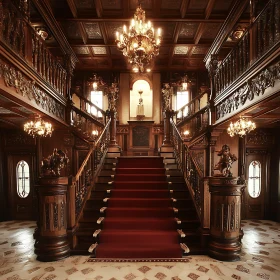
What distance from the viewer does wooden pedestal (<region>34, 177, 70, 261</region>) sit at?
392cm

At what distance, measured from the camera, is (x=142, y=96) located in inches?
440

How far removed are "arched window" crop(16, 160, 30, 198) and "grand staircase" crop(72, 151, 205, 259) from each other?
3.12m

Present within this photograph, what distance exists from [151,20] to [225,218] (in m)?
5.90

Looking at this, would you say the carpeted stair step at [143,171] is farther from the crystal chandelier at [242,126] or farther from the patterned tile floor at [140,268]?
the patterned tile floor at [140,268]

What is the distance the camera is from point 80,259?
12.7 ft

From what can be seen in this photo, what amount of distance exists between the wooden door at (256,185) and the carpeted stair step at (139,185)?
3558mm

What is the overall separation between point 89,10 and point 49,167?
16.0ft

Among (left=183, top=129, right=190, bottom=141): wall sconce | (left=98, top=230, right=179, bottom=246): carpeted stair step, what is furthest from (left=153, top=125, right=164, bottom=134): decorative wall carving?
(left=98, top=230, right=179, bottom=246): carpeted stair step

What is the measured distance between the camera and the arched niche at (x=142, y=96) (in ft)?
35.9

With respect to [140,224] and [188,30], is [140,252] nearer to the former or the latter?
[140,224]

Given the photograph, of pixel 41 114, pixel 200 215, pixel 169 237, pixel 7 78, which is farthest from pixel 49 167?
pixel 200 215

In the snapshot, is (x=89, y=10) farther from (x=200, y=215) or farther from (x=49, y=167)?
(x=200, y=215)

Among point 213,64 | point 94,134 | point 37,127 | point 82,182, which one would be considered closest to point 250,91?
point 213,64

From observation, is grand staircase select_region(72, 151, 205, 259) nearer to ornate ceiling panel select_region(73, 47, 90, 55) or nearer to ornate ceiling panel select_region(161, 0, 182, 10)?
ornate ceiling panel select_region(161, 0, 182, 10)
